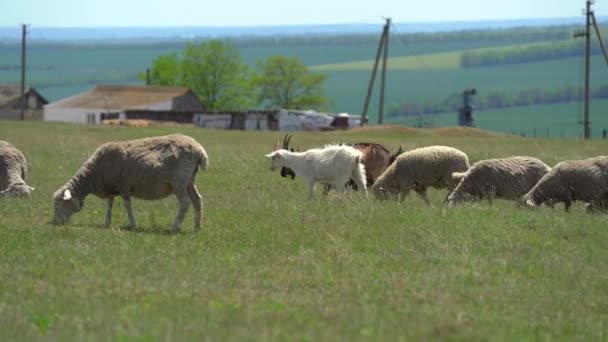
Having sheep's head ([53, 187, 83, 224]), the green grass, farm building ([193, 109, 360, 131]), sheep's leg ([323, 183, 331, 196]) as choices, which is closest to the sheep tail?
sheep's head ([53, 187, 83, 224])

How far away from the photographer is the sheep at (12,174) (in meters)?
23.0

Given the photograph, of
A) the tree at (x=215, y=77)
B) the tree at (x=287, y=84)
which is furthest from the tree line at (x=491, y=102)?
the tree at (x=215, y=77)

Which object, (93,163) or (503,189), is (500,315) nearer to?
(93,163)

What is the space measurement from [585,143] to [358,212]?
36674 millimetres

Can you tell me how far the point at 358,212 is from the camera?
19.5m

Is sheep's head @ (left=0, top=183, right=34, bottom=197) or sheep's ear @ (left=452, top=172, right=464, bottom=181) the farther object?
sheep's ear @ (left=452, top=172, right=464, bottom=181)

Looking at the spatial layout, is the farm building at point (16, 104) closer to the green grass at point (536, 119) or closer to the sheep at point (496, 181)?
the green grass at point (536, 119)

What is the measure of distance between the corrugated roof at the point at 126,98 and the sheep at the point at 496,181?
275 feet

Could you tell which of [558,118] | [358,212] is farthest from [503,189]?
[558,118]

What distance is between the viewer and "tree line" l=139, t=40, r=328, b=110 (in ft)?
428

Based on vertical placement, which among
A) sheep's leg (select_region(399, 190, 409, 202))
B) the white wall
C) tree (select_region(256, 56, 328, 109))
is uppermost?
tree (select_region(256, 56, 328, 109))

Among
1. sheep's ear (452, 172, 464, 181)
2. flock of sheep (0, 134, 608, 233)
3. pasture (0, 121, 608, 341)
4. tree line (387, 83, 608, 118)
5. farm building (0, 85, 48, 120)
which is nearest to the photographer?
pasture (0, 121, 608, 341)

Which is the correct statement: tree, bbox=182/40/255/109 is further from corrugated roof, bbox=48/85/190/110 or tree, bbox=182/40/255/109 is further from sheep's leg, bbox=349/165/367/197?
sheep's leg, bbox=349/165/367/197

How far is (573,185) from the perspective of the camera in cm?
2177
